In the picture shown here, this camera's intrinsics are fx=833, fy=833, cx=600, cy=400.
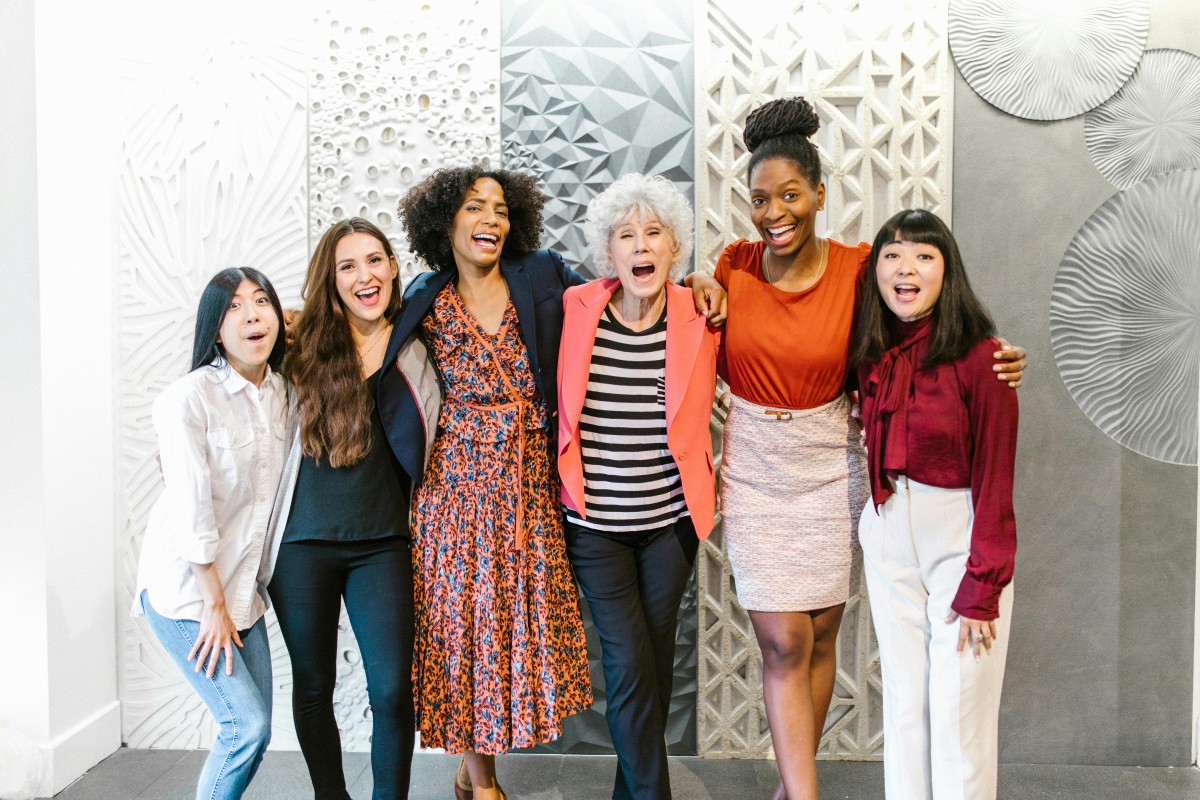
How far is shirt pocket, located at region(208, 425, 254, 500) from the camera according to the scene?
2252 millimetres

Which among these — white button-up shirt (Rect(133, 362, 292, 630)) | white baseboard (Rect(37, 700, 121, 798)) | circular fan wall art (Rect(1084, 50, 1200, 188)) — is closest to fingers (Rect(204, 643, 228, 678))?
white button-up shirt (Rect(133, 362, 292, 630))

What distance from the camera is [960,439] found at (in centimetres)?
211

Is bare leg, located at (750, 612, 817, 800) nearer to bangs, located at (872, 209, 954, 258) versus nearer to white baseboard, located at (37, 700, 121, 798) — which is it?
bangs, located at (872, 209, 954, 258)

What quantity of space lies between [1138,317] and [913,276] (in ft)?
4.84

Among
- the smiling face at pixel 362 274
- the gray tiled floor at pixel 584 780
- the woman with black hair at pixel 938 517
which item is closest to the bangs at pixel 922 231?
the woman with black hair at pixel 938 517

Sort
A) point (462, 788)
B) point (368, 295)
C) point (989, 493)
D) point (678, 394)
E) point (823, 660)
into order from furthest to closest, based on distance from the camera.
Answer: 1. point (462, 788)
2. point (823, 660)
3. point (368, 295)
4. point (678, 394)
5. point (989, 493)

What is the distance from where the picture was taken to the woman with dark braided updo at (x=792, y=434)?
242 centimetres

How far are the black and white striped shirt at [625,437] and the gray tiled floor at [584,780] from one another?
119cm

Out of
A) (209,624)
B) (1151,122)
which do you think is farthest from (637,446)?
(1151,122)

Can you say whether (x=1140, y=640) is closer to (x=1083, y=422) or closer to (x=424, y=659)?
(x=1083, y=422)

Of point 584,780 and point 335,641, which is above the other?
point 335,641

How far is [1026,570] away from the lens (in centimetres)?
314

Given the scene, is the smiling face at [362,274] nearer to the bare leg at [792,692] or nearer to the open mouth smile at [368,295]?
the open mouth smile at [368,295]

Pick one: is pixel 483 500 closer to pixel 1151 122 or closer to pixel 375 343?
pixel 375 343
